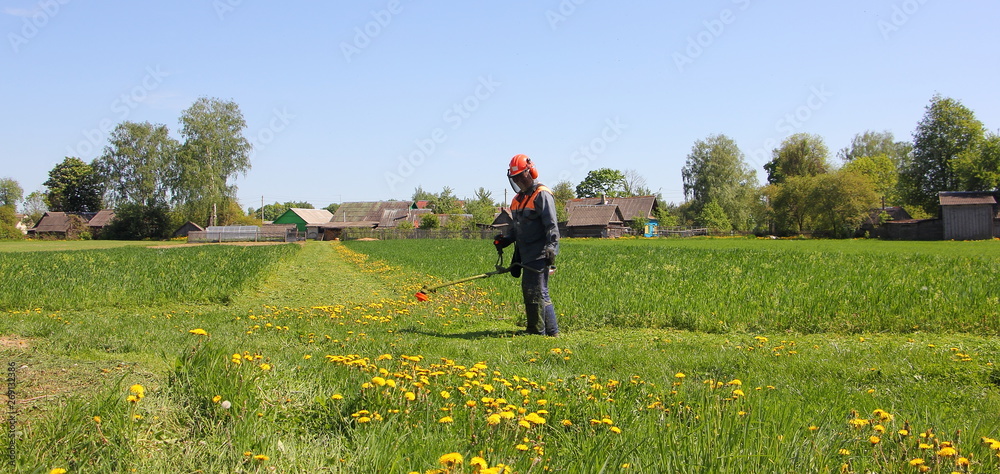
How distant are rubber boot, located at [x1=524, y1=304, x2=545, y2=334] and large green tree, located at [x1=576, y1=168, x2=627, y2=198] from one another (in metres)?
125

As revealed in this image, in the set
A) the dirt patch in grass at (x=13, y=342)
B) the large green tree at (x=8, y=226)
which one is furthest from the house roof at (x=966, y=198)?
the large green tree at (x=8, y=226)

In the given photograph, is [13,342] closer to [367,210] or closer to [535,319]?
[535,319]

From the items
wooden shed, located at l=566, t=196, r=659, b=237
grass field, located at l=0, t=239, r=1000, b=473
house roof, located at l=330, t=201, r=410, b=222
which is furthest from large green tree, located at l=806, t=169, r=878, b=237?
grass field, located at l=0, t=239, r=1000, b=473

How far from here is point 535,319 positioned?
27.9ft

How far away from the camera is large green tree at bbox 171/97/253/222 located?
7288 centimetres

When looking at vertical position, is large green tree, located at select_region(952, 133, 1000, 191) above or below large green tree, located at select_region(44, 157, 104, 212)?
below

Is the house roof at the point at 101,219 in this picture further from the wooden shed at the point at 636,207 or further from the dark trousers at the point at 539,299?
the dark trousers at the point at 539,299

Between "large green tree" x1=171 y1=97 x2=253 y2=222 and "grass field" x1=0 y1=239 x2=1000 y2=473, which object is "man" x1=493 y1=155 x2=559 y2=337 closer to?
"grass field" x1=0 y1=239 x2=1000 y2=473

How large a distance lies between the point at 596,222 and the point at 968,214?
141 ft

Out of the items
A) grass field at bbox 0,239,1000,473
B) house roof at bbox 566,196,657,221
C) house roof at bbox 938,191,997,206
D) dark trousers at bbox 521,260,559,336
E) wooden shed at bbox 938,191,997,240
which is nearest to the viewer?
grass field at bbox 0,239,1000,473

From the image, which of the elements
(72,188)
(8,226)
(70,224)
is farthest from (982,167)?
(72,188)

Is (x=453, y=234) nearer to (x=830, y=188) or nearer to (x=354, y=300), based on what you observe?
(x=830, y=188)

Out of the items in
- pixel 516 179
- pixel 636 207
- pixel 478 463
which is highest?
pixel 636 207

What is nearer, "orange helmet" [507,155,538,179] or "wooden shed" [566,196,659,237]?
"orange helmet" [507,155,538,179]
